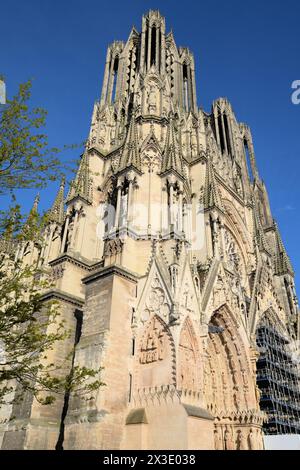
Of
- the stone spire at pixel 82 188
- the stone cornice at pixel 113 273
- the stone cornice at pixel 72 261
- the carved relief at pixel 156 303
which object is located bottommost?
the carved relief at pixel 156 303

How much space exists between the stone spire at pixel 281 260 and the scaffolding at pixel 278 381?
6.44 meters

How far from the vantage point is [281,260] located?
97.6ft

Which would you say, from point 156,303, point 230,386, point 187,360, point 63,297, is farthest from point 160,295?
point 230,386

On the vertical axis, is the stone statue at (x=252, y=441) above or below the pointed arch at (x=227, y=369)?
below

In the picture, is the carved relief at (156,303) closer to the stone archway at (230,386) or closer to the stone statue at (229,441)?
the stone archway at (230,386)

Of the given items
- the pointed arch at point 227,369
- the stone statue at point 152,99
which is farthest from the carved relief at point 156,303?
the stone statue at point 152,99

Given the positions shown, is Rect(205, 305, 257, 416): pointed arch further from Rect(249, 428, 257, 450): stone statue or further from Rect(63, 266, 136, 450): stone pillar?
Rect(63, 266, 136, 450): stone pillar

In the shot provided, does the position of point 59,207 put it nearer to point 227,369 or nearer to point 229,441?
point 227,369

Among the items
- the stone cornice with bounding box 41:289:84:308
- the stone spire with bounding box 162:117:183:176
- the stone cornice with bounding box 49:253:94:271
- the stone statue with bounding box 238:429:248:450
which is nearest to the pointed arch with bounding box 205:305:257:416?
the stone statue with bounding box 238:429:248:450

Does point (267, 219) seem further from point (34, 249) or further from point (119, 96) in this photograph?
point (34, 249)

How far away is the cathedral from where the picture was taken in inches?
505

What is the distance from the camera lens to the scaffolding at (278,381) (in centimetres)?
2069

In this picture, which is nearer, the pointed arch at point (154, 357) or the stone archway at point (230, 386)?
the pointed arch at point (154, 357)
